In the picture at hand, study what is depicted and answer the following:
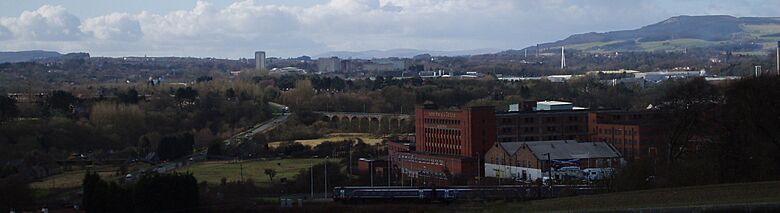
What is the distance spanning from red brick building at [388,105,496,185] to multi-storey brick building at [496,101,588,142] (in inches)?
65.8

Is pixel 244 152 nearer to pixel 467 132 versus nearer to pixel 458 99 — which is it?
pixel 467 132

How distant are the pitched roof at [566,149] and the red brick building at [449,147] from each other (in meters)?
1.05

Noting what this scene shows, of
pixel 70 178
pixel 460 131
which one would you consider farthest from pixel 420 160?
pixel 70 178

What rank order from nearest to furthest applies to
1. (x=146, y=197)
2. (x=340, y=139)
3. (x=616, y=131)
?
1. (x=146, y=197)
2. (x=616, y=131)
3. (x=340, y=139)

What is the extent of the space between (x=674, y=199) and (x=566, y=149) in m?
16.6

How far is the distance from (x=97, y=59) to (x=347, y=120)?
105 m

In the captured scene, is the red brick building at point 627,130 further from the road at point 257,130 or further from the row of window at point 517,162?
the road at point 257,130

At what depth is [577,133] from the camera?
41.5 m

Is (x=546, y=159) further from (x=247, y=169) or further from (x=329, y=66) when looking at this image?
(x=329, y=66)

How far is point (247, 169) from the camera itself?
38.8 meters

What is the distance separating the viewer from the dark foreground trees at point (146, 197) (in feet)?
81.2

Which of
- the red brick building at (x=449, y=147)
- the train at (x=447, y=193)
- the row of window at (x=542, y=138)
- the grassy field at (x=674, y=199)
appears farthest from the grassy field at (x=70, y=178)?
the grassy field at (x=674, y=199)

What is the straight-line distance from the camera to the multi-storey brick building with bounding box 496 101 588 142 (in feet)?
133

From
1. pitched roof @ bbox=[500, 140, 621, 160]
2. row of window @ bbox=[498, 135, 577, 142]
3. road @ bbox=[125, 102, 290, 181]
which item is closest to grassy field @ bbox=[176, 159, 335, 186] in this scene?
road @ bbox=[125, 102, 290, 181]
